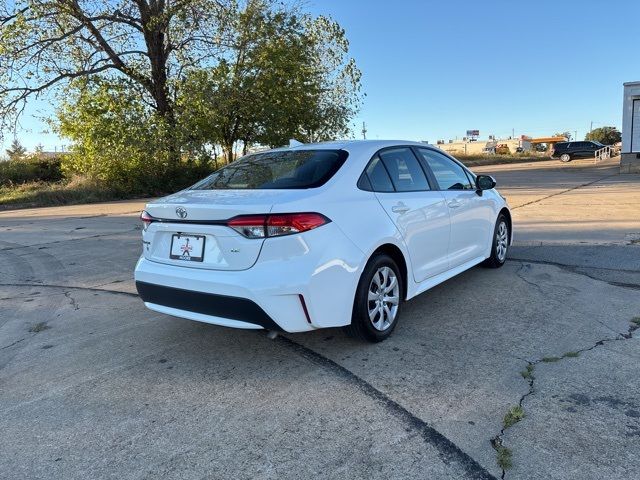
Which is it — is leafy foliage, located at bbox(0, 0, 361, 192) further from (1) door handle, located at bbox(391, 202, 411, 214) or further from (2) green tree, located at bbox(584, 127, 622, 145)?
(2) green tree, located at bbox(584, 127, 622, 145)

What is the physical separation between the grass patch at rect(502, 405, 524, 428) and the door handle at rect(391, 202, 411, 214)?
1.76 meters

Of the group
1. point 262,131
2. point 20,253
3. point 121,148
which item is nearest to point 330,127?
point 262,131

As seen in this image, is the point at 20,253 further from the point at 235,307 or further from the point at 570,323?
the point at 570,323

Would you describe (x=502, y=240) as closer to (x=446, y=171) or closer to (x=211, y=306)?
(x=446, y=171)

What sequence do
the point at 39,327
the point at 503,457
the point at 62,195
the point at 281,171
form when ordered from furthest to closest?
the point at 62,195 → the point at 39,327 → the point at 281,171 → the point at 503,457

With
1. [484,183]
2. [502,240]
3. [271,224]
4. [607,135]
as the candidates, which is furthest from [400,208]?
[607,135]

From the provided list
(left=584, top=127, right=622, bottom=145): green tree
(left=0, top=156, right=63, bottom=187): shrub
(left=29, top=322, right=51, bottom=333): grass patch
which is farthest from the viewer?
(left=584, top=127, right=622, bottom=145): green tree

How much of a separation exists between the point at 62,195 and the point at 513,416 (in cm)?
1976

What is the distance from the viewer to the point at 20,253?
8.55 meters

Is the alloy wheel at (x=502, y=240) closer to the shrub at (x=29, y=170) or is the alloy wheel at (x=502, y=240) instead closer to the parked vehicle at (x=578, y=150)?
the shrub at (x=29, y=170)

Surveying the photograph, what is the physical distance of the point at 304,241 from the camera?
337 cm

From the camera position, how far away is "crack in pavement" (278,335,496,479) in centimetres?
253

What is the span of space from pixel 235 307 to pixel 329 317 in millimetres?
652

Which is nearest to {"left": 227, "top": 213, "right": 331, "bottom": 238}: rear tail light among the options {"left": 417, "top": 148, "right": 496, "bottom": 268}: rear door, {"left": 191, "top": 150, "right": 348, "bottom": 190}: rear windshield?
{"left": 191, "top": 150, "right": 348, "bottom": 190}: rear windshield
